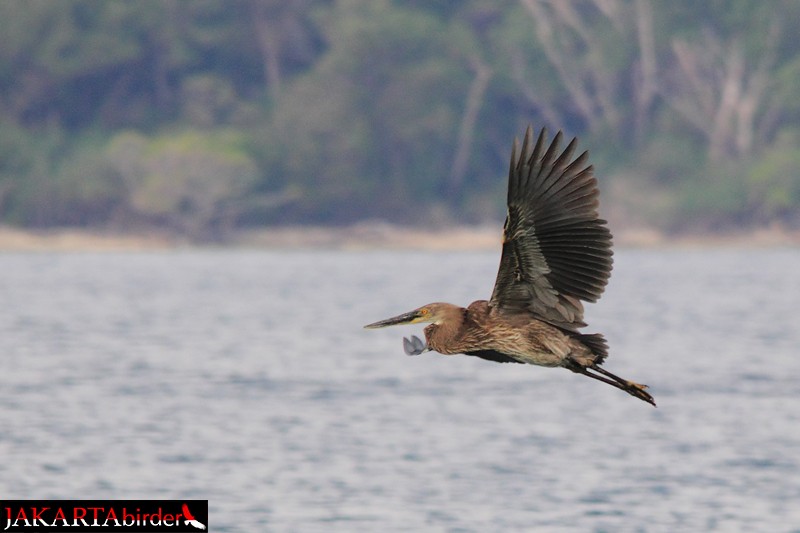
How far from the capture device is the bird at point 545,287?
34.1 ft

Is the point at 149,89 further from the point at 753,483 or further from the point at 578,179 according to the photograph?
the point at 578,179

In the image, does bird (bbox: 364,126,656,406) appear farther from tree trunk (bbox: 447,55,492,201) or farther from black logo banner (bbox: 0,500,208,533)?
tree trunk (bbox: 447,55,492,201)

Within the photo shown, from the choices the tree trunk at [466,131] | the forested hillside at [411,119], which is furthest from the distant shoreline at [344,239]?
the tree trunk at [466,131]

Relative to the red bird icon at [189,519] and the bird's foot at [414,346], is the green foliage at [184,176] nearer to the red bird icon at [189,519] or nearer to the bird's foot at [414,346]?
the red bird icon at [189,519]

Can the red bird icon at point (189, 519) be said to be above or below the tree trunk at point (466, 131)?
below

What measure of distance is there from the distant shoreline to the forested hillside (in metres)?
0.48

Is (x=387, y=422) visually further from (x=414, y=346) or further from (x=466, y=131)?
(x=466, y=131)

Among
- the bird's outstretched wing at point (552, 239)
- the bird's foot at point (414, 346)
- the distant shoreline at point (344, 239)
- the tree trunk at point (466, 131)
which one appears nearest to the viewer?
the bird's foot at point (414, 346)

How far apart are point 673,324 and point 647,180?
3403cm

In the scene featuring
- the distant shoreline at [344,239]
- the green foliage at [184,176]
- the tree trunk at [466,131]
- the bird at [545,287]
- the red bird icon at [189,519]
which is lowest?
the bird at [545,287]

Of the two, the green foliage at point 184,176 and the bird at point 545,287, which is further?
the green foliage at point 184,176

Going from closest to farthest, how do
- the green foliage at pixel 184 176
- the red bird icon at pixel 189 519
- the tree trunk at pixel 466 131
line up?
the red bird icon at pixel 189 519
the green foliage at pixel 184 176
the tree trunk at pixel 466 131

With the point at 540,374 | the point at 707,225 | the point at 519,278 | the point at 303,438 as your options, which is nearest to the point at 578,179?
the point at 519,278

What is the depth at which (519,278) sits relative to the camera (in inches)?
415
